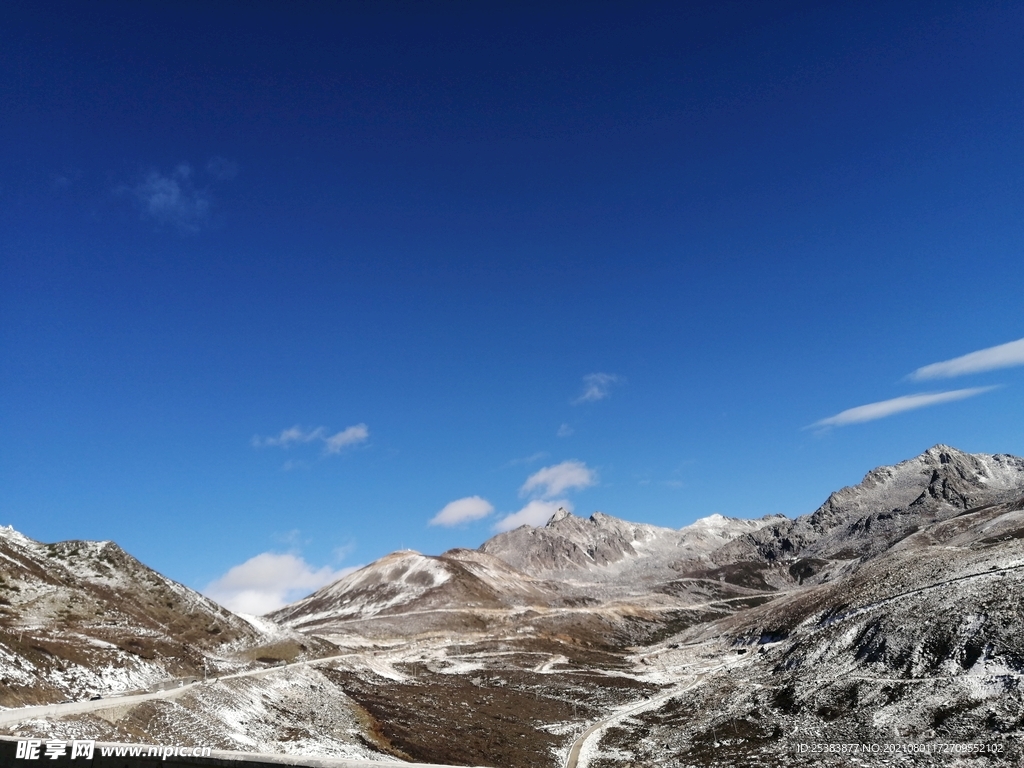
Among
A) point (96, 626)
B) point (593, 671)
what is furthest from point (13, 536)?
point (593, 671)

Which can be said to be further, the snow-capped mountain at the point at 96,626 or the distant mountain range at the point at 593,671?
the snow-capped mountain at the point at 96,626

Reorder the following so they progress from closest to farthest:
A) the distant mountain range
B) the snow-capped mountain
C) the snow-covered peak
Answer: the distant mountain range < the snow-capped mountain < the snow-covered peak

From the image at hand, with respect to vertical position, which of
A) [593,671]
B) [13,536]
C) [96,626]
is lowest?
[593,671]

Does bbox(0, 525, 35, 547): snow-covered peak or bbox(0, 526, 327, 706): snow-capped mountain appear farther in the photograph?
bbox(0, 525, 35, 547): snow-covered peak

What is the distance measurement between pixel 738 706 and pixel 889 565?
6421cm

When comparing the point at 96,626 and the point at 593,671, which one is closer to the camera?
the point at 96,626

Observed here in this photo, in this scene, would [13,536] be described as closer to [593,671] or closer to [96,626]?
[96,626]

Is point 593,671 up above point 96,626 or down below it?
below

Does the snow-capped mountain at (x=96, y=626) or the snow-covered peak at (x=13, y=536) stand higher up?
the snow-covered peak at (x=13, y=536)

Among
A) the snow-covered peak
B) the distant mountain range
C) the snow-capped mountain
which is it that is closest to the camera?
the distant mountain range

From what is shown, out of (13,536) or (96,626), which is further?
(13,536)

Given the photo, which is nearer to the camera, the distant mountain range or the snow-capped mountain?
the distant mountain range

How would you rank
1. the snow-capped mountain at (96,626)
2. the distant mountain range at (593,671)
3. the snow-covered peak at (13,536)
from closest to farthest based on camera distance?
the distant mountain range at (593,671) → the snow-capped mountain at (96,626) → the snow-covered peak at (13,536)

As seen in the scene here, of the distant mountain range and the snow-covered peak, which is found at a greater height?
the snow-covered peak
